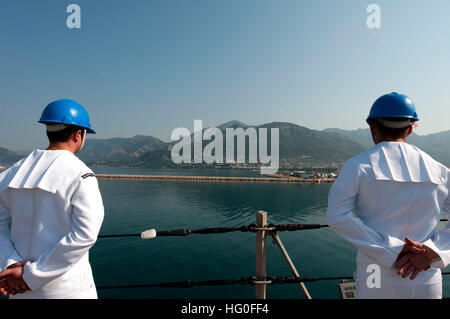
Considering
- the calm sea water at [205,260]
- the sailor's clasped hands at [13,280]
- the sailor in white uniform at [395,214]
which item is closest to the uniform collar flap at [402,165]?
the sailor in white uniform at [395,214]

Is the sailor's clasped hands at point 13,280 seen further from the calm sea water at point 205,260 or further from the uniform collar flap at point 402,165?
the calm sea water at point 205,260

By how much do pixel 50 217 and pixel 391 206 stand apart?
98.3 inches

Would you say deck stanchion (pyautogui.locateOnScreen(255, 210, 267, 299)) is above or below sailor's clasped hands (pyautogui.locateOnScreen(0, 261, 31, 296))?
below

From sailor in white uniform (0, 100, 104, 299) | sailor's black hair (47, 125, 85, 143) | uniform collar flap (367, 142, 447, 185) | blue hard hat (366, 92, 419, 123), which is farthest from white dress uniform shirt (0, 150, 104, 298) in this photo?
blue hard hat (366, 92, 419, 123)

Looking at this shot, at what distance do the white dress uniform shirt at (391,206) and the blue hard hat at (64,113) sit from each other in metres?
2.09

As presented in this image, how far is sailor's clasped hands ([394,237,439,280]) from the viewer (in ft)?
4.94

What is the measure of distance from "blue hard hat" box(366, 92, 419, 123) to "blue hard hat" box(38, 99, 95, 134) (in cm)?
244

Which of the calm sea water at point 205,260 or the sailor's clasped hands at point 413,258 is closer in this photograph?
the sailor's clasped hands at point 413,258

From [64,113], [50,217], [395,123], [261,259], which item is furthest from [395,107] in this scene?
[50,217]

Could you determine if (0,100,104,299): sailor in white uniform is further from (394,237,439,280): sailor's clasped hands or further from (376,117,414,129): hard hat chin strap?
(376,117,414,129): hard hat chin strap

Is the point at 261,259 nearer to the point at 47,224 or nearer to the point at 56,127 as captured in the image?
the point at 47,224

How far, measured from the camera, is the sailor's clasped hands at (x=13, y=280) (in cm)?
157

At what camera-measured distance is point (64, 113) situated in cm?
184
